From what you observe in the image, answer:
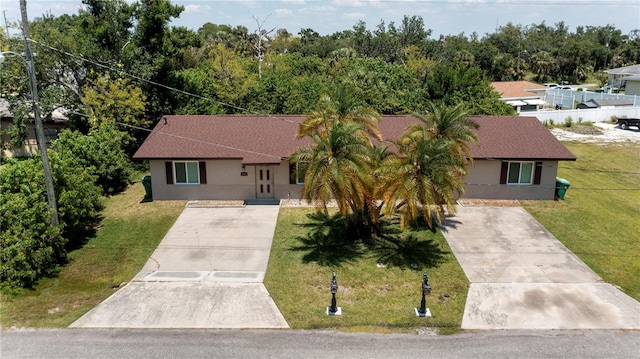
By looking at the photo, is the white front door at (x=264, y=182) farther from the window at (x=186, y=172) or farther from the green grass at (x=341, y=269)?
the window at (x=186, y=172)

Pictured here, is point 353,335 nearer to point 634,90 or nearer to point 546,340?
point 546,340

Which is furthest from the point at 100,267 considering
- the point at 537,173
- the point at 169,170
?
the point at 537,173

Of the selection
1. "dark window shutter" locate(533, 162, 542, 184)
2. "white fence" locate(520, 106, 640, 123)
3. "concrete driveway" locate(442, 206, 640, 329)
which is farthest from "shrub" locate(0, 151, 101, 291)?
"white fence" locate(520, 106, 640, 123)

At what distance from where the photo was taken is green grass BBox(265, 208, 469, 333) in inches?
594

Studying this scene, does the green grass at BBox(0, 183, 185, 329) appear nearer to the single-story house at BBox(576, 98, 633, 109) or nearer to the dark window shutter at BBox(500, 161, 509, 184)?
the dark window shutter at BBox(500, 161, 509, 184)

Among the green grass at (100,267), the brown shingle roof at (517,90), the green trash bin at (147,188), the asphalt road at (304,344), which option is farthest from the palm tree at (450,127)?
the brown shingle roof at (517,90)

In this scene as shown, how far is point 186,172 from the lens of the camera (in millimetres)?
25703

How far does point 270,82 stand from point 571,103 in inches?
1574

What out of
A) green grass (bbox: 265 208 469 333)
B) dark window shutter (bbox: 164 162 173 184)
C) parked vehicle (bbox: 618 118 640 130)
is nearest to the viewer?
green grass (bbox: 265 208 469 333)

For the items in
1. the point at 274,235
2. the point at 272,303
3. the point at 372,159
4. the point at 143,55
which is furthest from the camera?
the point at 143,55

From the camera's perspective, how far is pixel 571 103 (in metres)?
59.7

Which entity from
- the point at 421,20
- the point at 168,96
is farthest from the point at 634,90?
the point at 168,96

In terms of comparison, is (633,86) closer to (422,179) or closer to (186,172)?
(422,179)

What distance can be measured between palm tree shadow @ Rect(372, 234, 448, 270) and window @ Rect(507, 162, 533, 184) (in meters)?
7.68
